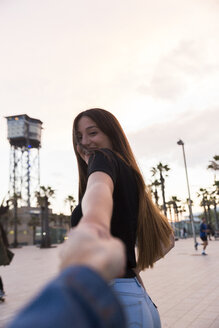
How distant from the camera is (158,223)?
169cm

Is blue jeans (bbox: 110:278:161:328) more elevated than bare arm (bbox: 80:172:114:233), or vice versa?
bare arm (bbox: 80:172:114:233)

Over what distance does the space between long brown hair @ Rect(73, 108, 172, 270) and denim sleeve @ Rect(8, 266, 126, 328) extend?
3.36 feet

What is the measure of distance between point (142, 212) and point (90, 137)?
1.63ft

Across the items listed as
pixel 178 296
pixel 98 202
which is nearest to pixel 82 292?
pixel 98 202

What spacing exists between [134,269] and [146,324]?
27 cm

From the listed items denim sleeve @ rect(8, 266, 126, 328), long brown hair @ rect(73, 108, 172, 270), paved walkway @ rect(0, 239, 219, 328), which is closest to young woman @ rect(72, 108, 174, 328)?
long brown hair @ rect(73, 108, 172, 270)

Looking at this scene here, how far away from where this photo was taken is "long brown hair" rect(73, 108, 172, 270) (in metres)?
1.58

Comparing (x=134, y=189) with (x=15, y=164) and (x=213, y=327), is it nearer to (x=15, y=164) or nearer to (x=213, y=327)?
(x=213, y=327)

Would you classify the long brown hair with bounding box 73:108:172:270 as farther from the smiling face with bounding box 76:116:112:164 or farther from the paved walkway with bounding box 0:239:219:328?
the paved walkway with bounding box 0:239:219:328

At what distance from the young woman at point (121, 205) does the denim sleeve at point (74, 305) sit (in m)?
0.16

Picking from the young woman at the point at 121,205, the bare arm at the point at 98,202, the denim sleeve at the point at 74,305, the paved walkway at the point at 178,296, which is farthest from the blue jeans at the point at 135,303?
the paved walkway at the point at 178,296

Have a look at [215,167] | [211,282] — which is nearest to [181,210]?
[215,167]

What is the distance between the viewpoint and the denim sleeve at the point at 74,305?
45 centimetres

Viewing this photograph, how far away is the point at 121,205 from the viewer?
4.45 ft
